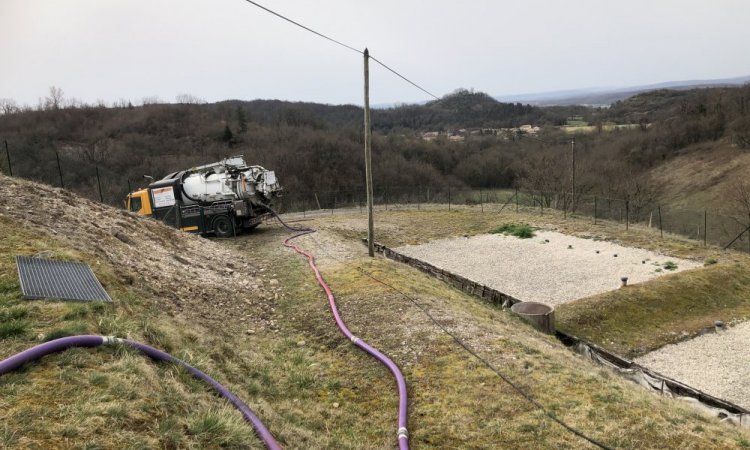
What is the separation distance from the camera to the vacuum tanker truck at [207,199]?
19031 millimetres

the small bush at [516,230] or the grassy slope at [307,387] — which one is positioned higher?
the grassy slope at [307,387]

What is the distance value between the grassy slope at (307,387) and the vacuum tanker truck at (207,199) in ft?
35.3

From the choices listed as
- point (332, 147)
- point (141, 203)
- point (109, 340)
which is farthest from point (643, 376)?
point (332, 147)

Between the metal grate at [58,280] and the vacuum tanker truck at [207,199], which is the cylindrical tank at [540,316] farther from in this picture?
the vacuum tanker truck at [207,199]

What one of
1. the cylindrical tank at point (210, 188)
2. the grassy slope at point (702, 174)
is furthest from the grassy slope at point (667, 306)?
the grassy slope at point (702, 174)

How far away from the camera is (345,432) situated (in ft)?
17.5

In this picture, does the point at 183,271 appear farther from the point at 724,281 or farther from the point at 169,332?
the point at 724,281

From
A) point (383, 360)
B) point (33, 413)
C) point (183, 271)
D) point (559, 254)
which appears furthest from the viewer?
point (559, 254)

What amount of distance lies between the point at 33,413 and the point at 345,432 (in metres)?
3.02

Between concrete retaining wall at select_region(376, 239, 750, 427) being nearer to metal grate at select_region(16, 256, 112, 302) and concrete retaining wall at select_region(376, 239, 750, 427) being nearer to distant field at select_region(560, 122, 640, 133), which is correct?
metal grate at select_region(16, 256, 112, 302)

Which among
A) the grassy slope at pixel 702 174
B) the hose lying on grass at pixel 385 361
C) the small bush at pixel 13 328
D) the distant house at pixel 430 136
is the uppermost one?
the distant house at pixel 430 136

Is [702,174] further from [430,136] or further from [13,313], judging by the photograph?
[13,313]

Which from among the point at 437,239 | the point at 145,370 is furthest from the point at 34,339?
the point at 437,239

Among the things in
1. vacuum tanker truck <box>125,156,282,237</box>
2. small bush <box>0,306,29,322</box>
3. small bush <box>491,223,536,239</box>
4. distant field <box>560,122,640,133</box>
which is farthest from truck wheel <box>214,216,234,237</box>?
distant field <box>560,122,640,133</box>
